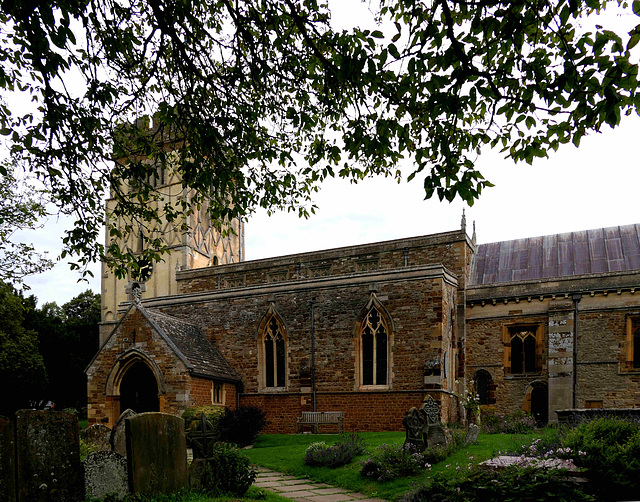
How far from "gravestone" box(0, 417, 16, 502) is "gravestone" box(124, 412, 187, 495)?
1380mm

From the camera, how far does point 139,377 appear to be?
20.0 metres

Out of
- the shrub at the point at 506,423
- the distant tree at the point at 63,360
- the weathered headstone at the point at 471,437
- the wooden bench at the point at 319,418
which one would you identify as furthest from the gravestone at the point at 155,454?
the distant tree at the point at 63,360

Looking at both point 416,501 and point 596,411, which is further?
point 596,411

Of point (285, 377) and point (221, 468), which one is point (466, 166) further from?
point (285, 377)

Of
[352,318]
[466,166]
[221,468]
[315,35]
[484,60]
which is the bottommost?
[221,468]

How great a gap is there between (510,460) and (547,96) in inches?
234

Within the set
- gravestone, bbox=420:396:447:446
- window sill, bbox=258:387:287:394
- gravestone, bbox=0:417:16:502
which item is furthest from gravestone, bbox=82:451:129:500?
window sill, bbox=258:387:287:394

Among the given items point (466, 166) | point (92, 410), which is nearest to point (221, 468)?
point (466, 166)

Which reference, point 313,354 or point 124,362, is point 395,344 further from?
point 124,362

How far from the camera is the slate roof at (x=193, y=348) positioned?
19.3 meters

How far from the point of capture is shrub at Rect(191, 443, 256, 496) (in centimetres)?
923

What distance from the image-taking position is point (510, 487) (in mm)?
7348

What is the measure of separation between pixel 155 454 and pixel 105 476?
71cm

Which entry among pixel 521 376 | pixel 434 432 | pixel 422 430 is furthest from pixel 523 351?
pixel 422 430
